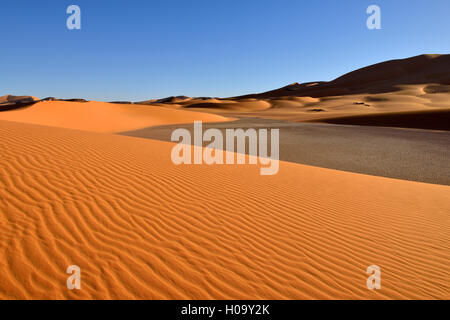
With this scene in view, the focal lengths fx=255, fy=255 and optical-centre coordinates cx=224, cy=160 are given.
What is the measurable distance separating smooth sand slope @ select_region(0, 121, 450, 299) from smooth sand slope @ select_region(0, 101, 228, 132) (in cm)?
1725

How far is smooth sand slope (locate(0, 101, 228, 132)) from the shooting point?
69.0 ft

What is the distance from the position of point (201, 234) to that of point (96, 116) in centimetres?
2613

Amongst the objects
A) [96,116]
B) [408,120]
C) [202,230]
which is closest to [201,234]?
[202,230]

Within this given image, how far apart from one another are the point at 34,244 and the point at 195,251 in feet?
6.05

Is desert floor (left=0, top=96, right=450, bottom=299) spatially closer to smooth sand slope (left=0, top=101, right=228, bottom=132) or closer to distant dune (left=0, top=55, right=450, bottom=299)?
distant dune (left=0, top=55, right=450, bottom=299)

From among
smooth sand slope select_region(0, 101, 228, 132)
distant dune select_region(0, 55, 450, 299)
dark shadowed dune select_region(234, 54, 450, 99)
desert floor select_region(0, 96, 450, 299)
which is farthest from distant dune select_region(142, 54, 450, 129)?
desert floor select_region(0, 96, 450, 299)

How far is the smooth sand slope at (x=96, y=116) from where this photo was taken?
69.0 feet

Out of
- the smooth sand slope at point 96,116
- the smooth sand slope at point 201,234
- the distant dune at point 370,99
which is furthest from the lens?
the distant dune at point 370,99

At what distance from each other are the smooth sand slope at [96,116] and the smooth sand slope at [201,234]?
17246mm

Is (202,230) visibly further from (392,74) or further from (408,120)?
(392,74)

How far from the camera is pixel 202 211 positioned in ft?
14.1

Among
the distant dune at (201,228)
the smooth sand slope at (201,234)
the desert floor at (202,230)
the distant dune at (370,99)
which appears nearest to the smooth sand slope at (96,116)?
the distant dune at (201,228)

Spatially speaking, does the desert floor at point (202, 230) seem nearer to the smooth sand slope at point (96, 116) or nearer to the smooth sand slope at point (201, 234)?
the smooth sand slope at point (201, 234)

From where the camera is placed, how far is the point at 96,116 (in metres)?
25.8
